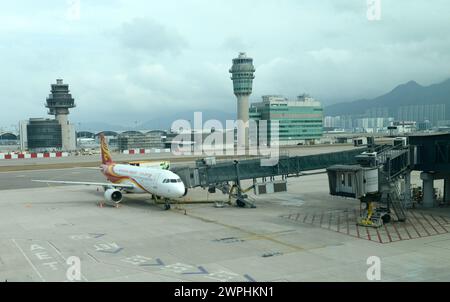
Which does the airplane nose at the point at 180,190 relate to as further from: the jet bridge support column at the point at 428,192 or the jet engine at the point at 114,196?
the jet bridge support column at the point at 428,192

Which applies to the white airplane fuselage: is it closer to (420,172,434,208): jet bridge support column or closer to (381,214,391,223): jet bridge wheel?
(381,214,391,223): jet bridge wheel

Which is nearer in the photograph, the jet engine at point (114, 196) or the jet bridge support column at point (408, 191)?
the jet bridge support column at point (408, 191)

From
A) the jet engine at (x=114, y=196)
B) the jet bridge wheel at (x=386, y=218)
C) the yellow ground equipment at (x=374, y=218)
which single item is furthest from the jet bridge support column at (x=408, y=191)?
the jet engine at (x=114, y=196)

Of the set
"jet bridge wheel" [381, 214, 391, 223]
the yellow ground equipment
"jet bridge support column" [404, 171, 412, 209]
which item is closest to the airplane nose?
the yellow ground equipment

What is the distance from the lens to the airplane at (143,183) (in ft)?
146

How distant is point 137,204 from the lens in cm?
5025

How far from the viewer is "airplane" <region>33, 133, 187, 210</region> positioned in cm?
4462

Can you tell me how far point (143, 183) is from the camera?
48125 mm

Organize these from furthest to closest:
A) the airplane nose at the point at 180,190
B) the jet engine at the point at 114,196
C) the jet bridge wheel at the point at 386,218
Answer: the jet engine at the point at 114,196, the airplane nose at the point at 180,190, the jet bridge wheel at the point at 386,218

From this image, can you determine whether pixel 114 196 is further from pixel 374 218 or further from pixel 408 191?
pixel 408 191
